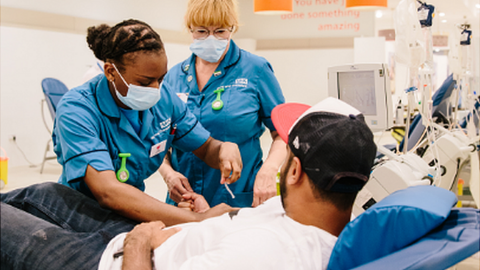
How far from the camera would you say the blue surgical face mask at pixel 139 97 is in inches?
57.3

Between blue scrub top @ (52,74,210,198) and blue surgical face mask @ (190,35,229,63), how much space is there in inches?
11.6

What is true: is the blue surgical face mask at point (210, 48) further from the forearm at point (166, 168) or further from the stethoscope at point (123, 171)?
the stethoscope at point (123, 171)

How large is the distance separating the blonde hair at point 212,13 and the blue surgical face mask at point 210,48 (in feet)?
0.23

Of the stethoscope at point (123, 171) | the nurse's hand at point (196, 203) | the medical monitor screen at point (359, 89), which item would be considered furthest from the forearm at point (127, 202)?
the medical monitor screen at point (359, 89)

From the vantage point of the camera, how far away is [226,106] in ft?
6.01

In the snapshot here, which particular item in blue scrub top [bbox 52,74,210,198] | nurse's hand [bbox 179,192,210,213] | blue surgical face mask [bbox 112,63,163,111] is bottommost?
Answer: nurse's hand [bbox 179,192,210,213]

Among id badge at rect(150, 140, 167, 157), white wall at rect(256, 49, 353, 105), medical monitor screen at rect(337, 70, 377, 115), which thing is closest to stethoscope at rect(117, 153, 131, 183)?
id badge at rect(150, 140, 167, 157)

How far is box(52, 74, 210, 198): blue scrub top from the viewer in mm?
1321

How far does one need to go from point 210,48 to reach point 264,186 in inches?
26.6

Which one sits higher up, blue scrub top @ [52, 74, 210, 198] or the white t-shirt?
blue scrub top @ [52, 74, 210, 198]

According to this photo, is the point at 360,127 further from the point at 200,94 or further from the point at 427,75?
the point at 427,75

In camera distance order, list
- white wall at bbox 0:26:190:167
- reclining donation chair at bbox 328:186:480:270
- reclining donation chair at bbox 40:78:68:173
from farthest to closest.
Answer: white wall at bbox 0:26:190:167, reclining donation chair at bbox 40:78:68:173, reclining donation chair at bbox 328:186:480:270

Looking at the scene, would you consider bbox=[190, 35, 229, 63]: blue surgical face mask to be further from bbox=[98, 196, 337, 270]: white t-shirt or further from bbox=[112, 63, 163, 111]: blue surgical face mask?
bbox=[98, 196, 337, 270]: white t-shirt

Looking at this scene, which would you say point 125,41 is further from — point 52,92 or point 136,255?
point 52,92
